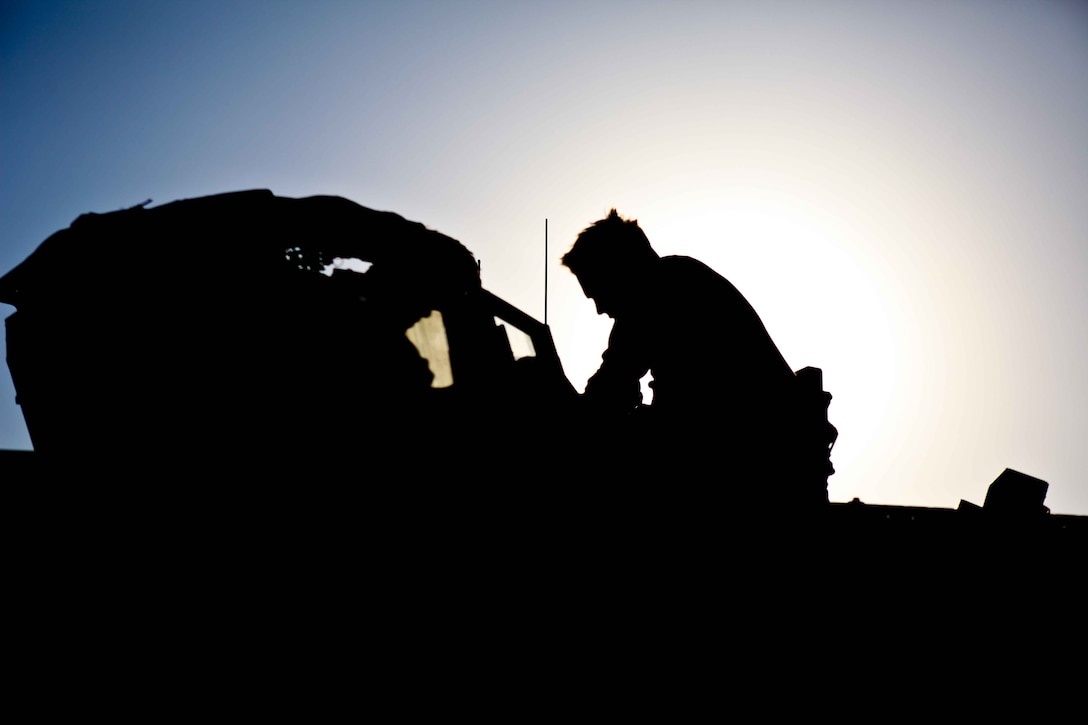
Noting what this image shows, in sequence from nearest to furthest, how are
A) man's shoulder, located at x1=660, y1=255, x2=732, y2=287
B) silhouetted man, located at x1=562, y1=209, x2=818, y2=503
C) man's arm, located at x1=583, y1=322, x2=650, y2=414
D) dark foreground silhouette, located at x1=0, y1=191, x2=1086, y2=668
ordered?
1. dark foreground silhouette, located at x1=0, y1=191, x2=1086, y2=668
2. silhouetted man, located at x1=562, y1=209, x2=818, y2=503
3. man's shoulder, located at x1=660, y1=255, x2=732, y2=287
4. man's arm, located at x1=583, y1=322, x2=650, y2=414

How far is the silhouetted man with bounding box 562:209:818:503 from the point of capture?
2.30 metres

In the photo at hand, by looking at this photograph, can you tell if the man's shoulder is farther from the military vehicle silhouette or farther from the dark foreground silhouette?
the military vehicle silhouette

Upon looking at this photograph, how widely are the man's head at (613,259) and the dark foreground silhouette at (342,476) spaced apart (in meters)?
0.32

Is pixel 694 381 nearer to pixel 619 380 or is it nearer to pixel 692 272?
pixel 619 380

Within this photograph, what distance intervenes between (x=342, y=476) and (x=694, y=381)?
4.83ft

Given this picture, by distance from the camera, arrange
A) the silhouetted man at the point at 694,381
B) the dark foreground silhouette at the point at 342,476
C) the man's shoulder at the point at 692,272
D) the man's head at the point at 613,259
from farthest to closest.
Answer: the man's head at the point at 613,259 → the man's shoulder at the point at 692,272 → the silhouetted man at the point at 694,381 → the dark foreground silhouette at the point at 342,476

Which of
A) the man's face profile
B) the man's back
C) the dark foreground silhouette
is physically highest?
the man's face profile

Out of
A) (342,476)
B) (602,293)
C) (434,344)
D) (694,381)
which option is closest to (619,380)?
(694,381)

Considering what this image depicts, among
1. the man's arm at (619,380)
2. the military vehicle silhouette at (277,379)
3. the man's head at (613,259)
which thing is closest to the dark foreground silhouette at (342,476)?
the military vehicle silhouette at (277,379)

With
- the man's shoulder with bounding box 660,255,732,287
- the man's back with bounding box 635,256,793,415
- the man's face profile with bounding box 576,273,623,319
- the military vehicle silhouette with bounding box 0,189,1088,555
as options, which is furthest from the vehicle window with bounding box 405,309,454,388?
the man's shoulder with bounding box 660,255,732,287

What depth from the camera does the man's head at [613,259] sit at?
2.76 metres

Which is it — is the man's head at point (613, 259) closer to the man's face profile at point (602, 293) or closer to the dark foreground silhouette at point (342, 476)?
the man's face profile at point (602, 293)

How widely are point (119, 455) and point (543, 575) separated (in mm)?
1584

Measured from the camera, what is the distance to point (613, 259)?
9.16 feet
